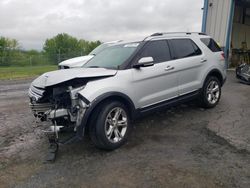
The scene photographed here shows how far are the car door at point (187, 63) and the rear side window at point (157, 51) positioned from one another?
0.20 meters

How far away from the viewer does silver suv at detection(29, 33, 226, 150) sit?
3541 millimetres

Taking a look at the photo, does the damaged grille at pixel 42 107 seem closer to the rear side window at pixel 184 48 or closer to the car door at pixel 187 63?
the car door at pixel 187 63

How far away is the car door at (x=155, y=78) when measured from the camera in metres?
4.13

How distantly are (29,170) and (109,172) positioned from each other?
44.0 inches

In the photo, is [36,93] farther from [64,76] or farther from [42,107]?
[64,76]

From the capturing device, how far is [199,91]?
5367 mm

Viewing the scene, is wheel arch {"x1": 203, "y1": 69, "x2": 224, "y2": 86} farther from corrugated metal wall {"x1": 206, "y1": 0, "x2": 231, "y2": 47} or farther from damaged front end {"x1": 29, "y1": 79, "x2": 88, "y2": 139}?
corrugated metal wall {"x1": 206, "y1": 0, "x2": 231, "y2": 47}

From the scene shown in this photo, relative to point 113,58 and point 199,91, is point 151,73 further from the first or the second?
point 199,91

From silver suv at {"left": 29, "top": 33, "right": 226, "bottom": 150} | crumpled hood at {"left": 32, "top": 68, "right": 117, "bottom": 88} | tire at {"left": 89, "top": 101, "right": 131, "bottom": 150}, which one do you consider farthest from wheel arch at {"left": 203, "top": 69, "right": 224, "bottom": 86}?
crumpled hood at {"left": 32, "top": 68, "right": 117, "bottom": 88}

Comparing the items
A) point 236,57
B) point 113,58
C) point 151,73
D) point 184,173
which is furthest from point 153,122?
point 236,57

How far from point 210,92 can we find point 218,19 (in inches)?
332

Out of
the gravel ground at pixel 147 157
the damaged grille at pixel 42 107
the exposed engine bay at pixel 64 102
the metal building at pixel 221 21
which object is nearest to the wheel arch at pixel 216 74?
the gravel ground at pixel 147 157

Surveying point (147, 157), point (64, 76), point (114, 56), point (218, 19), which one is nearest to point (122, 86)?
point (64, 76)

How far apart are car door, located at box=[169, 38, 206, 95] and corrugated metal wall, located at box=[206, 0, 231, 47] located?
8147mm
